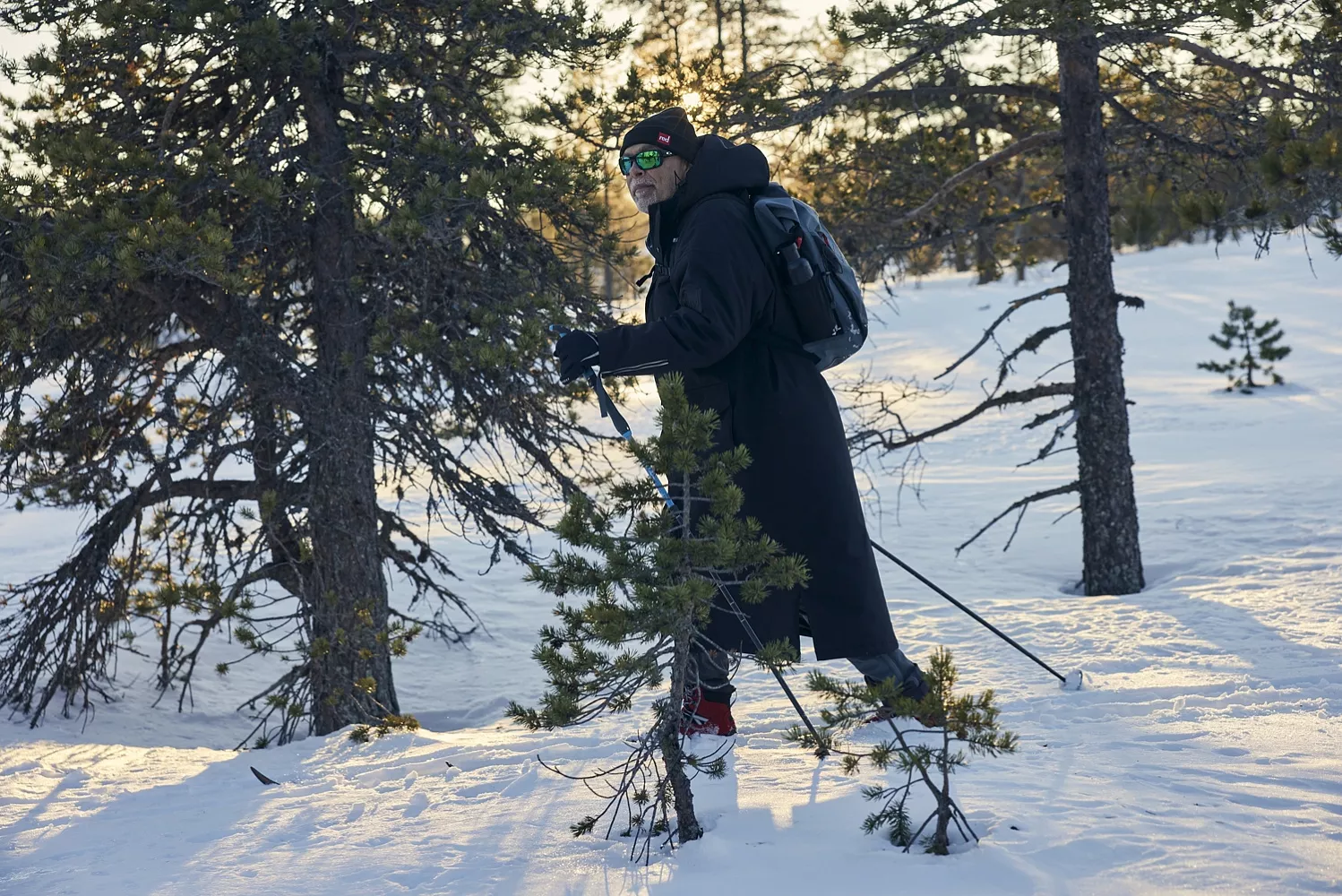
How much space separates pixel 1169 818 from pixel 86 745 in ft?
16.2

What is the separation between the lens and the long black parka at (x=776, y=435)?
3.43m

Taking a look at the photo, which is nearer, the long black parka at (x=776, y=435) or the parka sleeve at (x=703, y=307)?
the parka sleeve at (x=703, y=307)

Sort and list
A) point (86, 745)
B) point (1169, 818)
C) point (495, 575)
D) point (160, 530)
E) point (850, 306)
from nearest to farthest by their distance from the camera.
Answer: point (1169, 818), point (850, 306), point (86, 745), point (160, 530), point (495, 575)

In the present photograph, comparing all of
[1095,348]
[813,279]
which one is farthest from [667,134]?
[1095,348]

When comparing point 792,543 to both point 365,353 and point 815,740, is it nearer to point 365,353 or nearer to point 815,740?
point 815,740

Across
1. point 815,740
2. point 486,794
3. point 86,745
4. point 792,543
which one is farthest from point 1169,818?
point 86,745

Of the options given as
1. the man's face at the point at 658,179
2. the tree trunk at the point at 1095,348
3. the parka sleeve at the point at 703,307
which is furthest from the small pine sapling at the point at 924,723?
the tree trunk at the point at 1095,348

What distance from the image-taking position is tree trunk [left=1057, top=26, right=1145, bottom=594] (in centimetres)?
768

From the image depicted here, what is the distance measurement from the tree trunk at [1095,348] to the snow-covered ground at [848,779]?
1.29 feet

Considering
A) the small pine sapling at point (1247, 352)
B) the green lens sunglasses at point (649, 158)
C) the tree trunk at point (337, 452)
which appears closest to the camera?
the green lens sunglasses at point (649, 158)

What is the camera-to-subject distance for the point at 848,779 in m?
3.47

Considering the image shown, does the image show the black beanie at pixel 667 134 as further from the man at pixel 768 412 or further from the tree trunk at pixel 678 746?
the tree trunk at pixel 678 746

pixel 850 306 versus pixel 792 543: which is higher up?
pixel 850 306

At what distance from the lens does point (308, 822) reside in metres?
3.55
